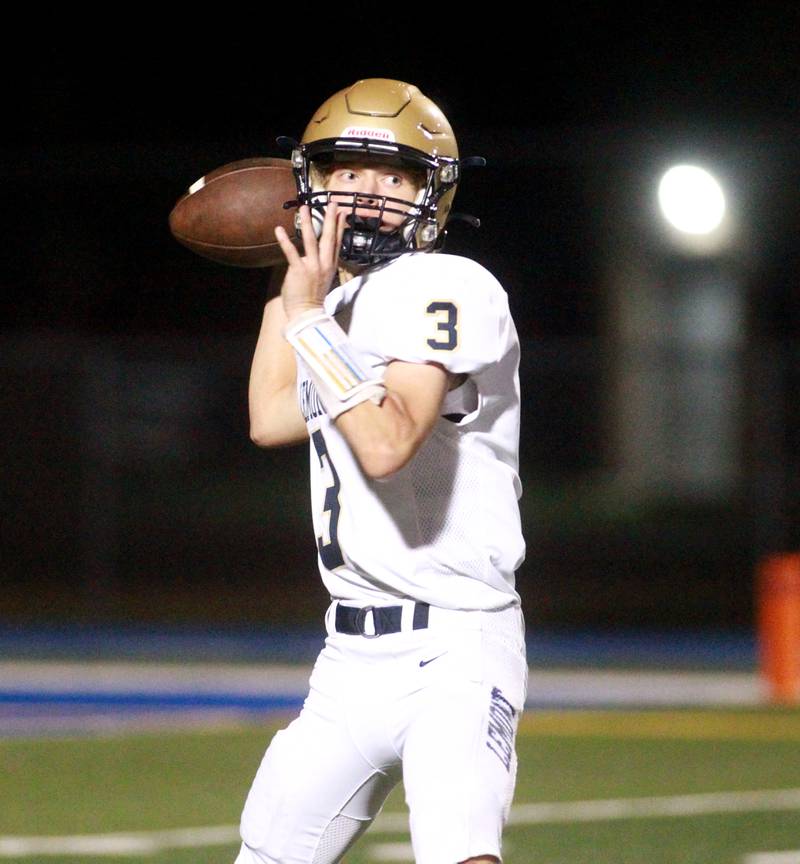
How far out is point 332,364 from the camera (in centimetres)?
317

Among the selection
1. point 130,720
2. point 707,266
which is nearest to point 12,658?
point 130,720

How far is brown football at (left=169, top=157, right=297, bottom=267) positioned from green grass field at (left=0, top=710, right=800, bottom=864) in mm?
2436

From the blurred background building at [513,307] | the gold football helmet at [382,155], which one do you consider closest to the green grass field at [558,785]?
the gold football helmet at [382,155]

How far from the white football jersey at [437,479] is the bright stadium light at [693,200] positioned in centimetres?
619

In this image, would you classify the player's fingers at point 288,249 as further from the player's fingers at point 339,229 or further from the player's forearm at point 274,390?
the player's forearm at point 274,390

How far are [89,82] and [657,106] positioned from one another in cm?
762

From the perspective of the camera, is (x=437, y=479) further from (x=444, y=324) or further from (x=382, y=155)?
(x=382, y=155)

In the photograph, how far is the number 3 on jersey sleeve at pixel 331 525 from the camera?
3.36 meters

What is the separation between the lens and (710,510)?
60.7ft

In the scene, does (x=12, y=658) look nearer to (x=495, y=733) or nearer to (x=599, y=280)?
(x=495, y=733)

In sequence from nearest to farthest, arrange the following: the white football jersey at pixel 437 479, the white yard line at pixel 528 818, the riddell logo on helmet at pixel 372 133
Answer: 1. the white football jersey at pixel 437 479
2. the riddell logo on helmet at pixel 372 133
3. the white yard line at pixel 528 818

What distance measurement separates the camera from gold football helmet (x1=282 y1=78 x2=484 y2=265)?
3438 millimetres

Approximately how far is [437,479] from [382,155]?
66 cm

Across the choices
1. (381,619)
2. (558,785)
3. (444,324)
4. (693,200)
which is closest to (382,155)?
(444,324)
